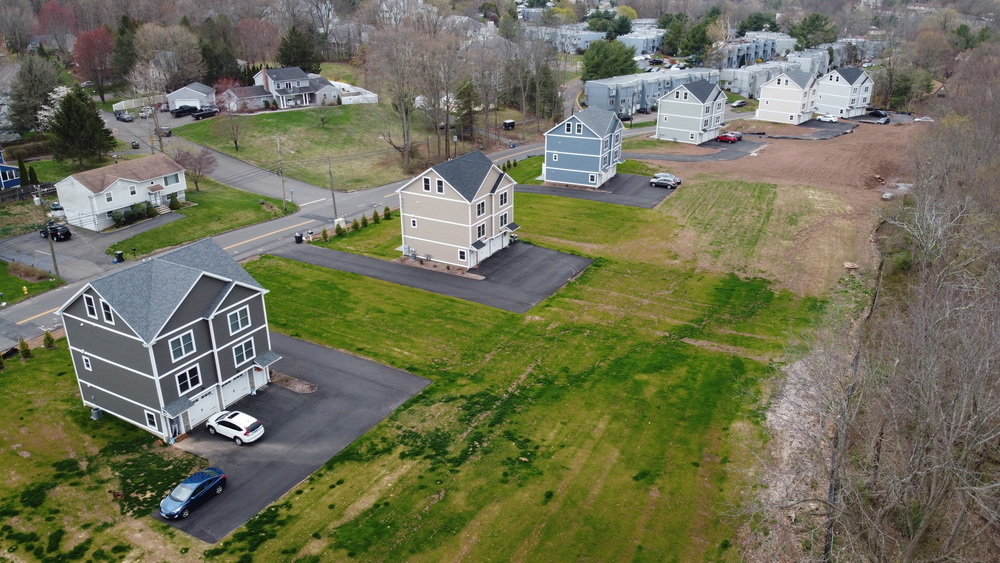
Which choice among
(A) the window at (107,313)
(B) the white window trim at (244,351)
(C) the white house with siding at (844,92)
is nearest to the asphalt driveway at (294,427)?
(B) the white window trim at (244,351)

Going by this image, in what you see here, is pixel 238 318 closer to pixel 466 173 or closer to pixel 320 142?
pixel 466 173

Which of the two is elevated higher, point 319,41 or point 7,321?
point 319,41

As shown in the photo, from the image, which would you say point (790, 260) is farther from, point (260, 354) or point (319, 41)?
point (319, 41)

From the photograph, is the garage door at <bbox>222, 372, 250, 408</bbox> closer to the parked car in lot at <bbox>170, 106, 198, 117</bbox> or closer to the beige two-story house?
the beige two-story house

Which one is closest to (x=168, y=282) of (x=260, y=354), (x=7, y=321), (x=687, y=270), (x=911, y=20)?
(x=260, y=354)

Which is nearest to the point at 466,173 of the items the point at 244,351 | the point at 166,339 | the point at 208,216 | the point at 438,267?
the point at 438,267

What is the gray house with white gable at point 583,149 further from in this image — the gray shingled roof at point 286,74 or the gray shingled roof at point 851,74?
the gray shingled roof at point 851,74

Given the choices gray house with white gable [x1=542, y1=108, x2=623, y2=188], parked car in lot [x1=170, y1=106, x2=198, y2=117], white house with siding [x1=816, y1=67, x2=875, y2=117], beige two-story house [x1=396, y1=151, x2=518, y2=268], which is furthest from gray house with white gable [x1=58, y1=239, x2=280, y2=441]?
white house with siding [x1=816, y1=67, x2=875, y2=117]
